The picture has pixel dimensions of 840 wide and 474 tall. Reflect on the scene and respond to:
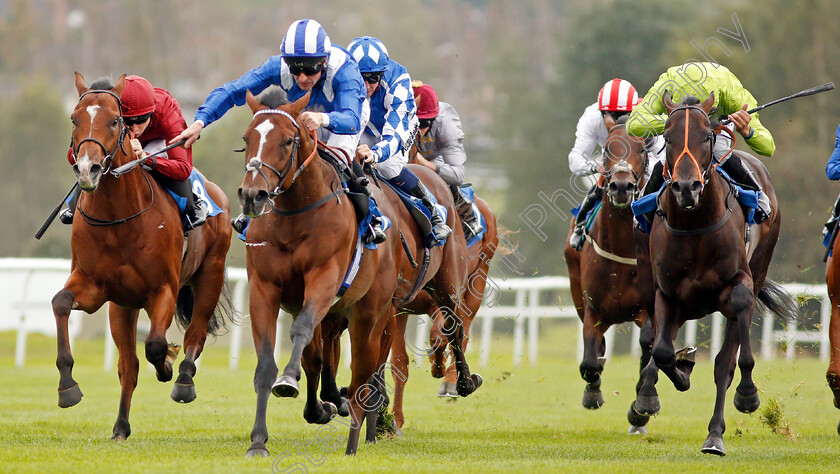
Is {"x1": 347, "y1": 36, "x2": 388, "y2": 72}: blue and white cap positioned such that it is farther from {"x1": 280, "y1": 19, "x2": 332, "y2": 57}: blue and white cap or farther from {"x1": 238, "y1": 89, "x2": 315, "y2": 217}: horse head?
{"x1": 238, "y1": 89, "x2": 315, "y2": 217}: horse head

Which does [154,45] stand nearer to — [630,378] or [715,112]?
[630,378]

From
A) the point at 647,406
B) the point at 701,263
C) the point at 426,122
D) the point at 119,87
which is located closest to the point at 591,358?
the point at 647,406

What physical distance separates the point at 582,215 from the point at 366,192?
119 inches

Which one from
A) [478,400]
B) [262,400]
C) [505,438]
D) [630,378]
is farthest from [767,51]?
[262,400]

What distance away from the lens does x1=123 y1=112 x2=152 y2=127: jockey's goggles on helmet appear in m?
7.83

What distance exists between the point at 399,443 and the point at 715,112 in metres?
3.07

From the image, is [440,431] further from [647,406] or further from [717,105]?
[717,105]

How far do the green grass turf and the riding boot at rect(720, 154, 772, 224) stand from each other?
1.41m

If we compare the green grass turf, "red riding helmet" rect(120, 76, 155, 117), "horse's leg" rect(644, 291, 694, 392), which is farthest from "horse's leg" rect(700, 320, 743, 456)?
"red riding helmet" rect(120, 76, 155, 117)

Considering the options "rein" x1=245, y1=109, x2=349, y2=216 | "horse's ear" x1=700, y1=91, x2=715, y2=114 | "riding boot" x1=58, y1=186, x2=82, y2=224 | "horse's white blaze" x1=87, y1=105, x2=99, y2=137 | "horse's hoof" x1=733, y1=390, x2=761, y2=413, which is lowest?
"horse's hoof" x1=733, y1=390, x2=761, y2=413

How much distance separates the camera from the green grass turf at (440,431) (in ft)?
21.0

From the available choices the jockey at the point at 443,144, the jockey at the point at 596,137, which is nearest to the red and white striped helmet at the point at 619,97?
the jockey at the point at 596,137

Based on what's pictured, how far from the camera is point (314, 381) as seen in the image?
24.5 ft

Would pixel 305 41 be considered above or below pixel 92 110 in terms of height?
above
